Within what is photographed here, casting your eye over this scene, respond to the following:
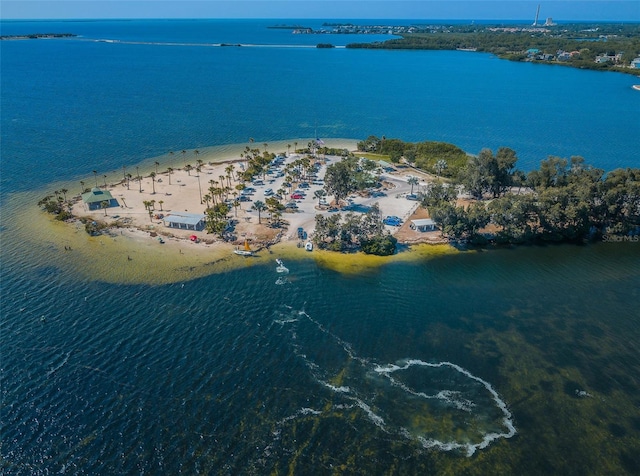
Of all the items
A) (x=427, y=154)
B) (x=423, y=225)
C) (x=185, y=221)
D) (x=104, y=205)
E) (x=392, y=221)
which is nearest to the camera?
(x=185, y=221)

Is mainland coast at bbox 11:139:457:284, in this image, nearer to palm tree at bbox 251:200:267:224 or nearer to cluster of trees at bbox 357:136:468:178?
palm tree at bbox 251:200:267:224

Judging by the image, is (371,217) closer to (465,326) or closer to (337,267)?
(337,267)

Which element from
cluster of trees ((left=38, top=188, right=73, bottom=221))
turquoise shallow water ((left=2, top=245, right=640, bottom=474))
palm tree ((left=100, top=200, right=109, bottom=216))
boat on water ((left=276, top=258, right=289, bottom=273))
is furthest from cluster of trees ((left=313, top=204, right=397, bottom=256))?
cluster of trees ((left=38, top=188, right=73, bottom=221))

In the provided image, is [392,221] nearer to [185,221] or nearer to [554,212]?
[554,212]

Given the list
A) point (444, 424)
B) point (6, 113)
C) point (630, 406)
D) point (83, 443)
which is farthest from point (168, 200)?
point (6, 113)

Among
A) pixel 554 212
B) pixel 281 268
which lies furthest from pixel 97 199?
pixel 554 212

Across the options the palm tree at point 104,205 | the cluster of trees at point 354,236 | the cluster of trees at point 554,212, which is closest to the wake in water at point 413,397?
the cluster of trees at point 354,236
